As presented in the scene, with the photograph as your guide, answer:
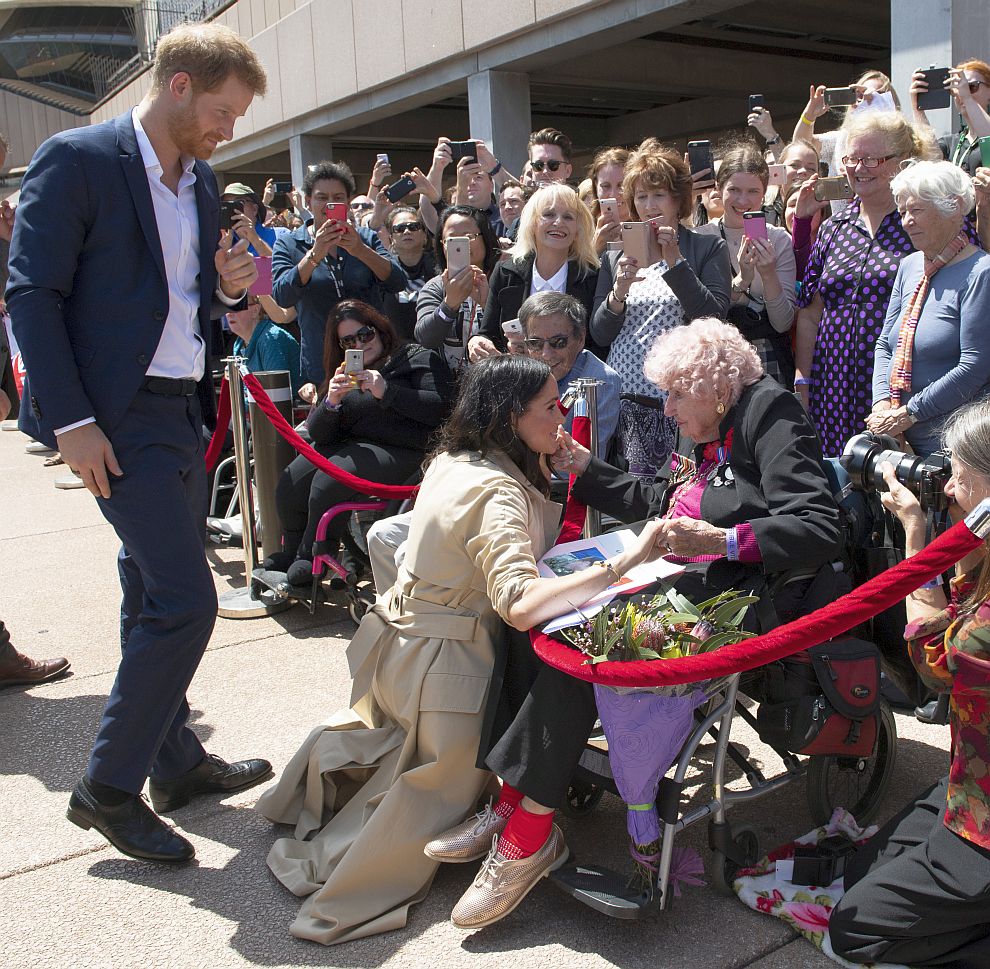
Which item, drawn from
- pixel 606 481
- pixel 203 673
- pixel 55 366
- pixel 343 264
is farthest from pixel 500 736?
pixel 343 264

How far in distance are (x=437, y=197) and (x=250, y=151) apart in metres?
14.7

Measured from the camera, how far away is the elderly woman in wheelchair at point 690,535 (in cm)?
261

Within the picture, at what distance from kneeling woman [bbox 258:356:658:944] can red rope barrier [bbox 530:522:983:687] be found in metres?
0.23

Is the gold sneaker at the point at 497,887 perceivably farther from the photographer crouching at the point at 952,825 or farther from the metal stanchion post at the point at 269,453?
the metal stanchion post at the point at 269,453

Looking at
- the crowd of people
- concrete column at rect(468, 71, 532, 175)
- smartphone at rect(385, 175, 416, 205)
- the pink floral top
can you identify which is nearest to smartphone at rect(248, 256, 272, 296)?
the crowd of people

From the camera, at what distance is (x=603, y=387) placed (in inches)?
166

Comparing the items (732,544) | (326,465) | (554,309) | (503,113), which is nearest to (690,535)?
(732,544)

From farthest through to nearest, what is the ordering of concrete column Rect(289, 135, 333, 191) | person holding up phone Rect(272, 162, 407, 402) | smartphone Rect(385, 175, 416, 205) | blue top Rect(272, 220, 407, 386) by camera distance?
concrete column Rect(289, 135, 333, 191) < smartphone Rect(385, 175, 416, 205) < blue top Rect(272, 220, 407, 386) < person holding up phone Rect(272, 162, 407, 402)

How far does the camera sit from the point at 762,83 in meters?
15.8

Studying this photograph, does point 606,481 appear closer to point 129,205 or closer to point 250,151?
point 129,205

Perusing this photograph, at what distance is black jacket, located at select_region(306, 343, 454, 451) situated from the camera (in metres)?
4.91

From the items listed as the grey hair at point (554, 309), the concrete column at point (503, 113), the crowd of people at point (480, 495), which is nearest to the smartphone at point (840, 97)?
the crowd of people at point (480, 495)

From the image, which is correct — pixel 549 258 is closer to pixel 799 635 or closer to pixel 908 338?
pixel 908 338

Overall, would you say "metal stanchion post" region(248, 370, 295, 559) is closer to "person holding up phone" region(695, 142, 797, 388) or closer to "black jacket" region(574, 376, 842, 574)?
"person holding up phone" region(695, 142, 797, 388)
